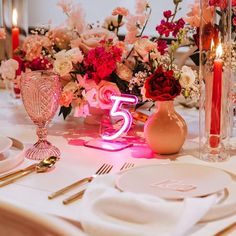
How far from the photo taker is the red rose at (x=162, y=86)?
1271mm

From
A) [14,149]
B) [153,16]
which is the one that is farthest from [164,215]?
[153,16]

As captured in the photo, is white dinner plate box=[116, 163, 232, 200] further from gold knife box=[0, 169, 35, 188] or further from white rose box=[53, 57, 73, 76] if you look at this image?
white rose box=[53, 57, 73, 76]

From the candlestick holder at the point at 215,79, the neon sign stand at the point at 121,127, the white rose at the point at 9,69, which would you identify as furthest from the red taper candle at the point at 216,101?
the white rose at the point at 9,69

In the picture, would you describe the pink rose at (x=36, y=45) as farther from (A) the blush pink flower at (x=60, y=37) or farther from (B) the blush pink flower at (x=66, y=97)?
(B) the blush pink flower at (x=66, y=97)

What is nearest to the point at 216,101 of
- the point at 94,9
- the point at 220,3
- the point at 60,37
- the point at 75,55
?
the point at 220,3

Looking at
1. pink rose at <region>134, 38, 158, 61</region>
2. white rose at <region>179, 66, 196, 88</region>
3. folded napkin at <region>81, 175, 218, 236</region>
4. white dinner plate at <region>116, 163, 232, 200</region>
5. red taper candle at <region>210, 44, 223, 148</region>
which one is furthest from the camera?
pink rose at <region>134, 38, 158, 61</region>

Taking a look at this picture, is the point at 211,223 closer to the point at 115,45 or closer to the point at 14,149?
the point at 14,149

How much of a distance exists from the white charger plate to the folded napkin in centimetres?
32

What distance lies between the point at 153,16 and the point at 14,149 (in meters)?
1.39

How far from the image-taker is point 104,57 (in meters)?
1.50

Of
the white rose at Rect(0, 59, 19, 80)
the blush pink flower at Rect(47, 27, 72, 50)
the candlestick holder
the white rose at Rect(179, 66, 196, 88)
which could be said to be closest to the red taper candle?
the candlestick holder

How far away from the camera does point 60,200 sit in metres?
1.05

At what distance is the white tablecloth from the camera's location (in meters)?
1.01

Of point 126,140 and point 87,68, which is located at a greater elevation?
point 87,68
